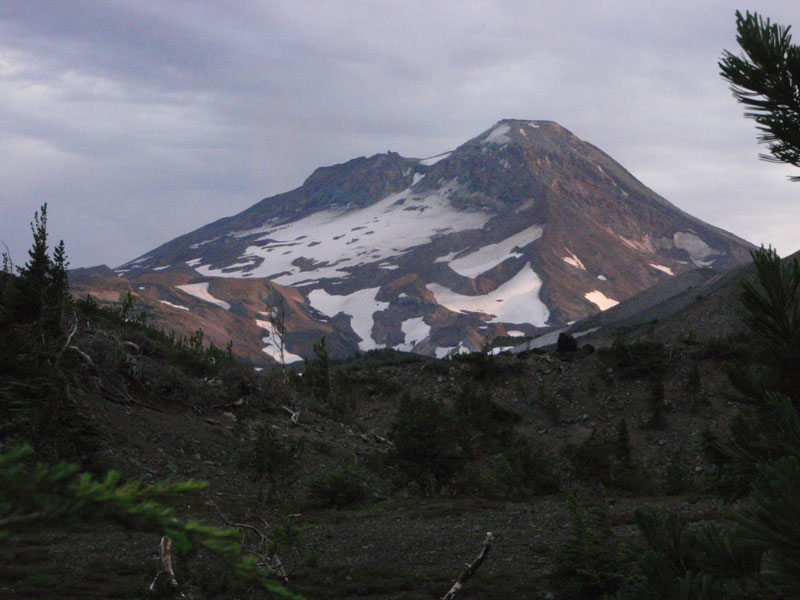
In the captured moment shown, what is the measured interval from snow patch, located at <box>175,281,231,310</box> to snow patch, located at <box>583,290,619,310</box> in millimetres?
83815

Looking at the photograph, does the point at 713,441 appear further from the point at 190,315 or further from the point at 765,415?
the point at 190,315

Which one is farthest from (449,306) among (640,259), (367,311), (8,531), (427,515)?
(8,531)

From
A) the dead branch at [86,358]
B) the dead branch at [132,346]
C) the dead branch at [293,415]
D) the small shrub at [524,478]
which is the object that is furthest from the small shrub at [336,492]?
the dead branch at [132,346]

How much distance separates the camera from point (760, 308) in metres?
2.52

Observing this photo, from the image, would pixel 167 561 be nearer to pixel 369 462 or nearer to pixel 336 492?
pixel 336 492

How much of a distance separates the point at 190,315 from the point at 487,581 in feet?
340

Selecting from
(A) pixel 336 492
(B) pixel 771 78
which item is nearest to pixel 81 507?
(B) pixel 771 78

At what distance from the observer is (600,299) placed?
540 ft

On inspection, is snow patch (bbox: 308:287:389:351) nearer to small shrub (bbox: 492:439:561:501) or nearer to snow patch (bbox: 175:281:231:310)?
snow patch (bbox: 175:281:231:310)

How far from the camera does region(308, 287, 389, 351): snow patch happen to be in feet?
475

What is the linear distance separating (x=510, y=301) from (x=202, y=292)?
6870cm

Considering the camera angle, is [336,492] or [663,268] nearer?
[336,492]

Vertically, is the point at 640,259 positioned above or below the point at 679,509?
above

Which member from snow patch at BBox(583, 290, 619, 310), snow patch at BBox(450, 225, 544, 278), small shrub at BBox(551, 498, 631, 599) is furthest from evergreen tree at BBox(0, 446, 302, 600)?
snow patch at BBox(450, 225, 544, 278)
